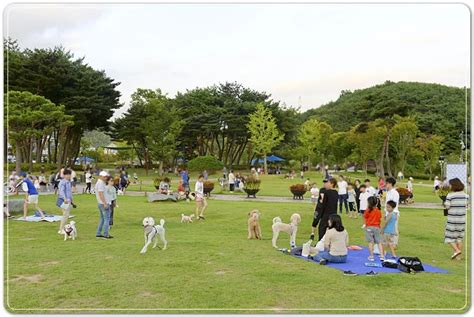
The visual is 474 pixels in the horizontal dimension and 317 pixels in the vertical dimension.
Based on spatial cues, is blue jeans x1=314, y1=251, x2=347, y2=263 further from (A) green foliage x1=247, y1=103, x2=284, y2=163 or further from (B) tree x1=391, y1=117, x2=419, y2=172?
(B) tree x1=391, y1=117, x2=419, y2=172

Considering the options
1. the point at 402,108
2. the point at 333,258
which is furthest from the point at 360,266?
the point at 402,108

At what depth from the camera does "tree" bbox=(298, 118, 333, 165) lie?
2109cm

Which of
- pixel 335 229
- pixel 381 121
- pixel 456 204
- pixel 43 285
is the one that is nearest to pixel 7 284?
pixel 43 285

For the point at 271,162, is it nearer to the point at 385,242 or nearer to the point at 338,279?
the point at 385,242

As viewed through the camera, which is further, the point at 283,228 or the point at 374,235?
the point at 283,228

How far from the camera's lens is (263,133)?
15898 millimetres

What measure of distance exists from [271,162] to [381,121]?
1198 centimetres

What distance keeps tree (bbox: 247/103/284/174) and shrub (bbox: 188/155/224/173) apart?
2261mm

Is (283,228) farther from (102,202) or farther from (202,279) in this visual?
(102,202)

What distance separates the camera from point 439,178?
18.7 meters

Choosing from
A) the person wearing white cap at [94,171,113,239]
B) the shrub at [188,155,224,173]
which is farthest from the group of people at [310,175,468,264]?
the shrub at [188,155,224,173]

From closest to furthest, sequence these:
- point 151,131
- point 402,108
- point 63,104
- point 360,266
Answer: point 360,266 → point 151,131 → point 402,108 → point 63,104

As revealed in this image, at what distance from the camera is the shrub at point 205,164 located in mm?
17828

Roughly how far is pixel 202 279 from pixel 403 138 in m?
18.0
